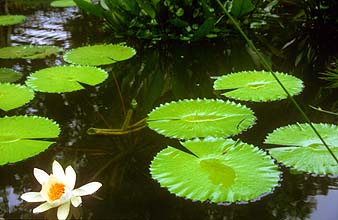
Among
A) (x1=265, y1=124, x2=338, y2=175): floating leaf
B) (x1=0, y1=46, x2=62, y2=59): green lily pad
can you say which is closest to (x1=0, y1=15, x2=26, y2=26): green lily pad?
(x1=0, y1=46, x2=62, y2=59): green lily pad

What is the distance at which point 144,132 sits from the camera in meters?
1.11

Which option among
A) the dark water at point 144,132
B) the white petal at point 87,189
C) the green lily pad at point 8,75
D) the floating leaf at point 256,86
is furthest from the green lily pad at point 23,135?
the floating leaf at point 256,86

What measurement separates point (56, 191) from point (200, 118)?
49cm

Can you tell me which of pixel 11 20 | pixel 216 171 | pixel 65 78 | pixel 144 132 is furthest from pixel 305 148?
pixel 11 20

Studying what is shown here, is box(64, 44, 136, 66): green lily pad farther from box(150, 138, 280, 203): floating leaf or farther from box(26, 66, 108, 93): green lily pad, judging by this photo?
box(150, 138, 280, 203): floating leaf

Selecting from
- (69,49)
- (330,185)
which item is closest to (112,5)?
(69,49)

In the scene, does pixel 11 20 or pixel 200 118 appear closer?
pixel 200 118

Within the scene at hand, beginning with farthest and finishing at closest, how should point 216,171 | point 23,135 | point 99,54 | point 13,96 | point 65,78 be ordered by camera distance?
point 99,54, point 65,78, point 13,96, point 23,135, point 216,171

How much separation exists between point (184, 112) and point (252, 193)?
1.41 feet

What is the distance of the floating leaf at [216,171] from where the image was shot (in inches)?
32.1

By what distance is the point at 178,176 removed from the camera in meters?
0.88

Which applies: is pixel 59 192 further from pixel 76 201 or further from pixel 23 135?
pixel 23 135

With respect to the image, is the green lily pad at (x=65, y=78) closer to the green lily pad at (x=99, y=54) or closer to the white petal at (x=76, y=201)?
the green lily pad at (x=99, y=54)

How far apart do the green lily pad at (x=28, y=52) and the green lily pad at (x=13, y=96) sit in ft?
1.47
